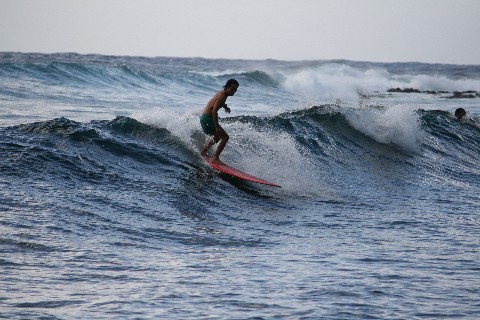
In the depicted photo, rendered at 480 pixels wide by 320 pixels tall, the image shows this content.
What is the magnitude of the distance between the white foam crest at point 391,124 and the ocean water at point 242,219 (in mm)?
53

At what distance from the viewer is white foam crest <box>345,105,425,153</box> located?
16.9 meters

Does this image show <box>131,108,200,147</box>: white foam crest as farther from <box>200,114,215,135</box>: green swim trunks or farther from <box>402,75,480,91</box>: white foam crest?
<box>402,75,480,91</box>: white foam crest

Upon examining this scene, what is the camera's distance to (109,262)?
257 inches

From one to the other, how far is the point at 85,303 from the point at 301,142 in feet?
34.6

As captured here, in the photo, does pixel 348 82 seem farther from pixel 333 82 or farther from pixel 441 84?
pixel 441 84

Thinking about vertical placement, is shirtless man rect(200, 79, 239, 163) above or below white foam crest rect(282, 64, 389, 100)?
below

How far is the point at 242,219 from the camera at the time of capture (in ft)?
30.0

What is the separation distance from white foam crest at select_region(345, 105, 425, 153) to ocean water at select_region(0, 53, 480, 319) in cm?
5

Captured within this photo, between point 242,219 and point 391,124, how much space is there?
9.37 m

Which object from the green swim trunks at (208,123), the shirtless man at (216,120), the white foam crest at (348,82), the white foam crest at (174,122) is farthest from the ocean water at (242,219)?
the white foam crest at (348,82)

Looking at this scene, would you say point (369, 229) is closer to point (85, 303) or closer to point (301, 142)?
point (85, 303)

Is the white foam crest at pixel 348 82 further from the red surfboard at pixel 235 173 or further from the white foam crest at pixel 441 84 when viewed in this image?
the red surfboard at pixel 235 173

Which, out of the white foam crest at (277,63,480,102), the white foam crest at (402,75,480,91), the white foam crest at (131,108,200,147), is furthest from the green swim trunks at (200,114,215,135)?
the white foam crest at (402,75,480,91)

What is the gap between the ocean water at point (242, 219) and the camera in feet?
18.6
